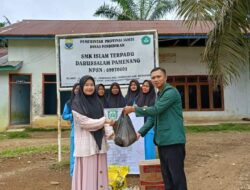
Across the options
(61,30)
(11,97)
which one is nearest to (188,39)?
(61,30)

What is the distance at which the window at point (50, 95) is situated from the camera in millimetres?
15117

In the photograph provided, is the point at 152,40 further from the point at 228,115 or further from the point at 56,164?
the point at 228,115

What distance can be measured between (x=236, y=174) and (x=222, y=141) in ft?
13.2

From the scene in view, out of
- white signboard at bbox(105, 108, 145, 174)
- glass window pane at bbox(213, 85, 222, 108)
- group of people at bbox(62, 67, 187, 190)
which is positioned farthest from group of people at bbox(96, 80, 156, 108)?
glass window pane at bbox(213, 85, 222, 108)

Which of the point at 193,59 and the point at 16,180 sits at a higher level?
the point at 193,59

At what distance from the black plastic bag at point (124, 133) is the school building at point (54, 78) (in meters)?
10.2

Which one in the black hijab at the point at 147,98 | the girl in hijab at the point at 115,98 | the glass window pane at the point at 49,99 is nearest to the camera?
the black hijab at the point at 147,98

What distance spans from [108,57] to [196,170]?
101 inches

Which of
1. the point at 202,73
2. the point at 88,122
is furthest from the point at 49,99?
the point at 88,122

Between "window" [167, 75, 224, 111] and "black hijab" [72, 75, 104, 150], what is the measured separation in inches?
460

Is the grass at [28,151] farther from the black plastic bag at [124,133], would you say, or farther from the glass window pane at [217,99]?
the glass window pane at [217,99]

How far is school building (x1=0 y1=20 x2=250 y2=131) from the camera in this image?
48.4ft

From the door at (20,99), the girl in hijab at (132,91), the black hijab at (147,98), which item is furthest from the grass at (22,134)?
the black hijab at (147,98)

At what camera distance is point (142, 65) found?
21.0 ft
